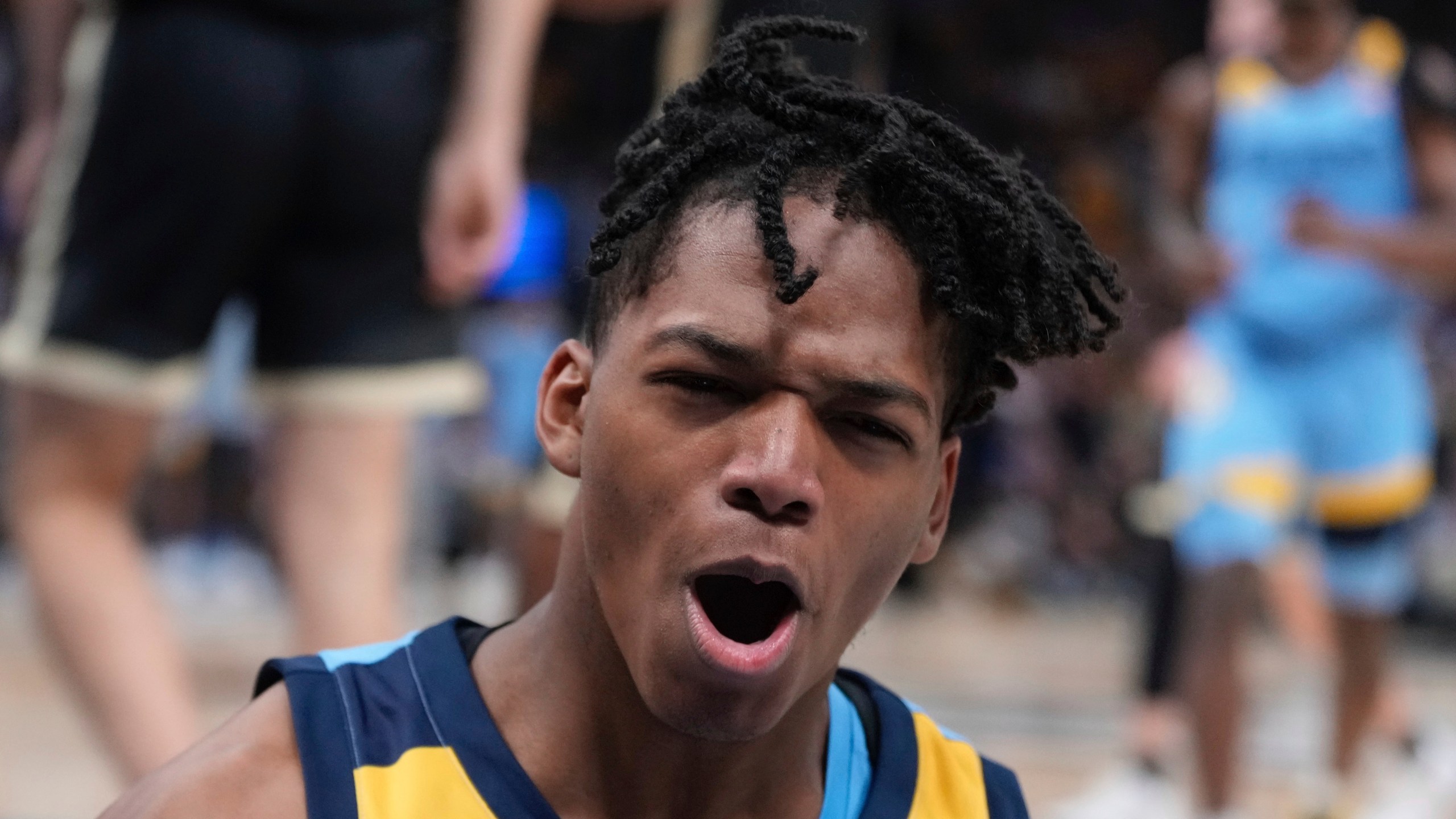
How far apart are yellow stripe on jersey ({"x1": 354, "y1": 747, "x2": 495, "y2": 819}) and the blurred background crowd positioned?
2.49 ft

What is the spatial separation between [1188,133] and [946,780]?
318 cm

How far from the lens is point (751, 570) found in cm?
129

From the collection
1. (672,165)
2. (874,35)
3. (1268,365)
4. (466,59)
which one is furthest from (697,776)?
(1268,365)

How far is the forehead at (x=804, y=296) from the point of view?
4.43ft

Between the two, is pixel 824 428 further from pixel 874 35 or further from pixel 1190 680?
pixel 1190 680

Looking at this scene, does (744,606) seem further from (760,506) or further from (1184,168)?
(1184,168)

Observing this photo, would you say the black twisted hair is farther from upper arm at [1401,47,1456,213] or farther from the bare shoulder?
upper arm at [1401,47,1456,213]

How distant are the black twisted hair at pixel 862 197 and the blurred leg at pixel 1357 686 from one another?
267 cm

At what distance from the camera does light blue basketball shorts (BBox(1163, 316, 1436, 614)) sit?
12.8 feet

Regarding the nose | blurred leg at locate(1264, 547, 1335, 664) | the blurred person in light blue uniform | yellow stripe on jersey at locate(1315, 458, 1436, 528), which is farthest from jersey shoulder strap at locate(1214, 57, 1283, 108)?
the nose

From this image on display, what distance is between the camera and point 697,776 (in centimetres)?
146

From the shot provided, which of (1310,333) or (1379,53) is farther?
(1379,53)

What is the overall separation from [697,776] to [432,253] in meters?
1.28

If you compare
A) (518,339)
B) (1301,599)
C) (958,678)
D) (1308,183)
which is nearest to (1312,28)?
(1308,183)
